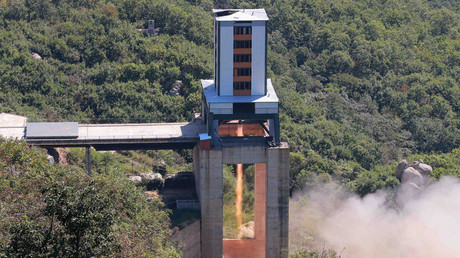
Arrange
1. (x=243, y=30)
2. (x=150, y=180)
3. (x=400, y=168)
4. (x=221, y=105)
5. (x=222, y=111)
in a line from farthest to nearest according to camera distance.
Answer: (x=400, y=168) < (x=150, y=180) < (x=243, y=30) < (x=222, y=111) < (x=221, y=105)

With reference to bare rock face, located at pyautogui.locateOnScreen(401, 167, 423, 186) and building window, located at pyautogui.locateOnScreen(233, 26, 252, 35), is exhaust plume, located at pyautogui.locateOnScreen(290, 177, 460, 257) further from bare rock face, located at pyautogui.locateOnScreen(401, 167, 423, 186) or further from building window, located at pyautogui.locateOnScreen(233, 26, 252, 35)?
building window, located at pyautogui.locateOnScreen(233, 26, 252, 35)

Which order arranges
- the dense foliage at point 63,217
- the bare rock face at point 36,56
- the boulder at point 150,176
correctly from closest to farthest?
the dense foliage at point 63,217, the boulder at point 150,176, the bare rock face at point 36,56

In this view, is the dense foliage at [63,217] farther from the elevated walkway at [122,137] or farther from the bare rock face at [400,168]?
the bare rock face at [400,168]

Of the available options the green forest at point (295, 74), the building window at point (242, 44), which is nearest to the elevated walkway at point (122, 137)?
the green forest at point (295, 74)

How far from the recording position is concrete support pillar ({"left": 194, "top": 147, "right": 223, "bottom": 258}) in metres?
85.7

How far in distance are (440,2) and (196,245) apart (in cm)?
12793

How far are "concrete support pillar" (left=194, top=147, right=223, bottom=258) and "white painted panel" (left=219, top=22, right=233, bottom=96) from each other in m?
6.29

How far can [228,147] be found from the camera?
282ft

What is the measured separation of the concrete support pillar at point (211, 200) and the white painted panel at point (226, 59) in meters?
6.29

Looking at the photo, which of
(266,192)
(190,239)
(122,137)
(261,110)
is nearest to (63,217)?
(190,239)

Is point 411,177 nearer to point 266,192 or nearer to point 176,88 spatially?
point 266,192

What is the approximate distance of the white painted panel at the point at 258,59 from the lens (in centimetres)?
8612

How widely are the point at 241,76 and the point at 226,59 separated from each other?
Answer: 7.29 feet

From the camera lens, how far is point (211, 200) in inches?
3408
